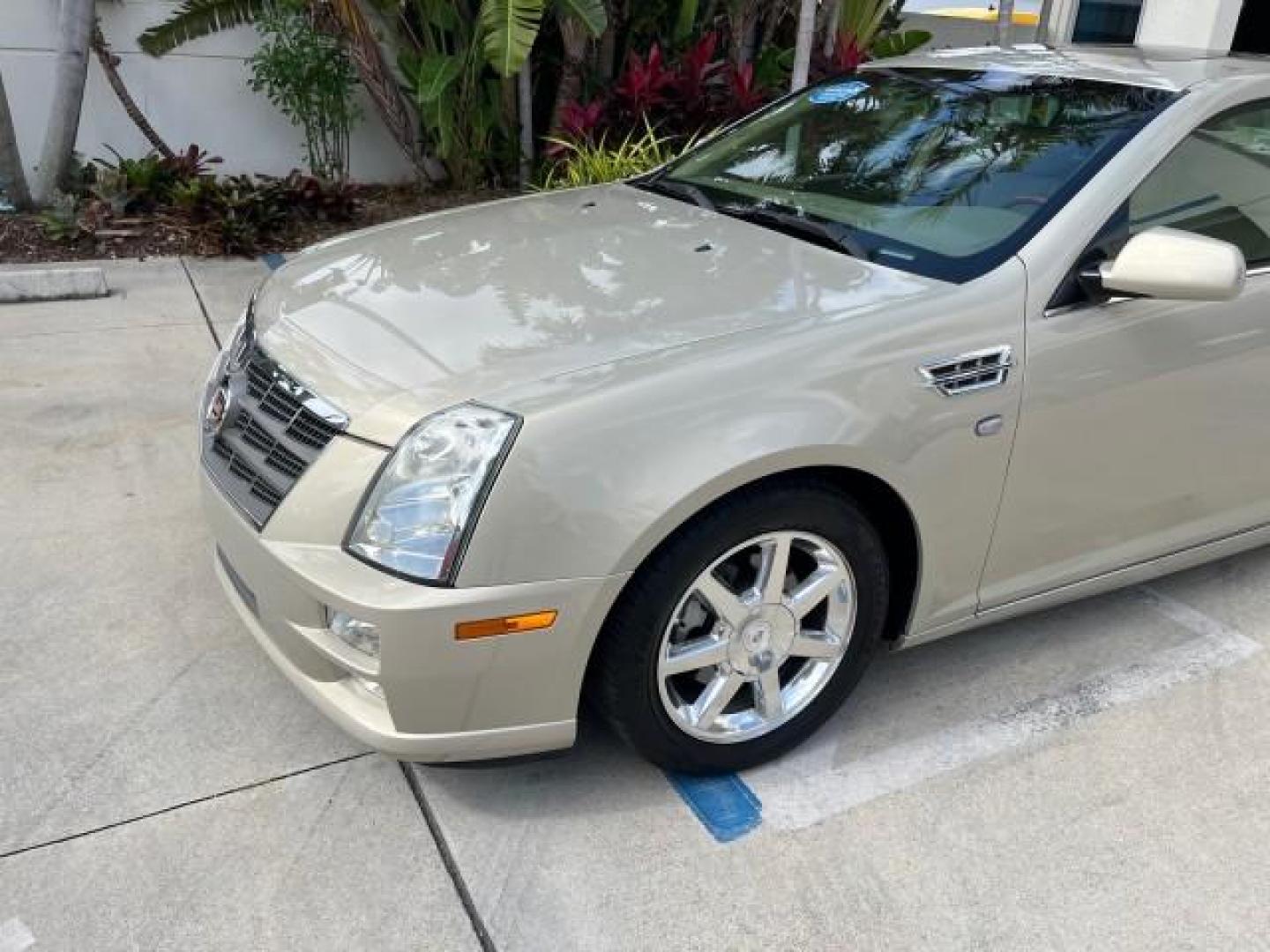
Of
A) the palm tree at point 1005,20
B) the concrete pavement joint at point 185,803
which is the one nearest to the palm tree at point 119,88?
the palm tree at point 1005,20

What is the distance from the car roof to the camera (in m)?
3.16

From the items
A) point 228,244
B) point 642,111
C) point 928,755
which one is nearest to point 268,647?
point 928,755

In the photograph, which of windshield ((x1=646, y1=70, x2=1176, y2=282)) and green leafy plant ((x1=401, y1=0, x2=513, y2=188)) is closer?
windshield ((x1=646, y1=70, x2=1176, y2=282))

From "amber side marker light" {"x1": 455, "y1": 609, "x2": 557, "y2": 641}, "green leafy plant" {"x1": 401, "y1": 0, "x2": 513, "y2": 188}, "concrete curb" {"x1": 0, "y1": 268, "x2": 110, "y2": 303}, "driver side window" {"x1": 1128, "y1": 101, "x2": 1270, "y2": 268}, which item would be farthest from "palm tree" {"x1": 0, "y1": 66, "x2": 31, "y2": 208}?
"driver side window" {"x1": 1128, "y1": 101, "x2": 1270, "y2": 268}

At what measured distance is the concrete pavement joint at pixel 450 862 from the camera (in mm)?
2266

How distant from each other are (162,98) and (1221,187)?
23.7 feet

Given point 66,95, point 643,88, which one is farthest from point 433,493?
point 66,95

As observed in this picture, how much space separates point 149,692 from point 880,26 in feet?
28.0

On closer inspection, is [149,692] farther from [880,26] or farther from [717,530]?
[880,26]

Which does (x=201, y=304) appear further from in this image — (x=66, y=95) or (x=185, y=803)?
(x=185, y=803)

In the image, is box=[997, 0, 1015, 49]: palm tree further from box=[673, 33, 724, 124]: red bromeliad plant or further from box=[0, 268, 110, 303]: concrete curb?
box=[0, 268, 110, 303]: concrete curb

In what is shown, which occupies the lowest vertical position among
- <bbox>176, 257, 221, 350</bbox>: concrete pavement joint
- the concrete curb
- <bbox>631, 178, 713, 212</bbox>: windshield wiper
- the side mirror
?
<bbox>176, 257, 221, 350</bbox>: concrete pavement joint

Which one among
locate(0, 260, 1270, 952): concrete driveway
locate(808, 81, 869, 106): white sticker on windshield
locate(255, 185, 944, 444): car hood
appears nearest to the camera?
locate(0, 260, 1270, 952): concrete driveway

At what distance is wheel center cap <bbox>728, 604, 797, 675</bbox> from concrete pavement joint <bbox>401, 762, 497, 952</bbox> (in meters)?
0.76
